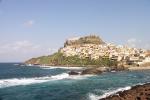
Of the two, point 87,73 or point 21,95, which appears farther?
point 87,73

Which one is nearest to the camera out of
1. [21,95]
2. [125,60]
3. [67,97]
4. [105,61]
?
[67,97]

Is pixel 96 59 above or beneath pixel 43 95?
above

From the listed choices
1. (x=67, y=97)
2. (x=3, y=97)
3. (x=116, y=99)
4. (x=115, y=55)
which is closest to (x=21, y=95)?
(x=3, y=97)

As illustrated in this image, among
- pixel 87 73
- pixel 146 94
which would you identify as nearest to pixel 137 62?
pixel 87 73

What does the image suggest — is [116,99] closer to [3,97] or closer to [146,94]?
[146,94]

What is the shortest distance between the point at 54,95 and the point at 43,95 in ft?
5.89

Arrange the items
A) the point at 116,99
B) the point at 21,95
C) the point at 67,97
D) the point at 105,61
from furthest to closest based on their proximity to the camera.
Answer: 1. the point at 105,61
2. the point at 21,95
3. the point at 67,97
4. the point at 116,99

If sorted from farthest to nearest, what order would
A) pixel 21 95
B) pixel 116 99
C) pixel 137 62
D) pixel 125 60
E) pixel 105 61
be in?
pixel 105 61, pixel 125 60, pixel 137 62, pixel 21 95, pixel 116 99

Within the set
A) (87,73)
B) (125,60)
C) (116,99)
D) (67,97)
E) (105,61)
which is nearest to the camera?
(116,99)

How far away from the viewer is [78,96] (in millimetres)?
50281

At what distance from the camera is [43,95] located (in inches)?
2080

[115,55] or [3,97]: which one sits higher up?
[115,55]

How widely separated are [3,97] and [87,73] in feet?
193

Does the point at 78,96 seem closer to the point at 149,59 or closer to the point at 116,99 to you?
the point at 116,99
